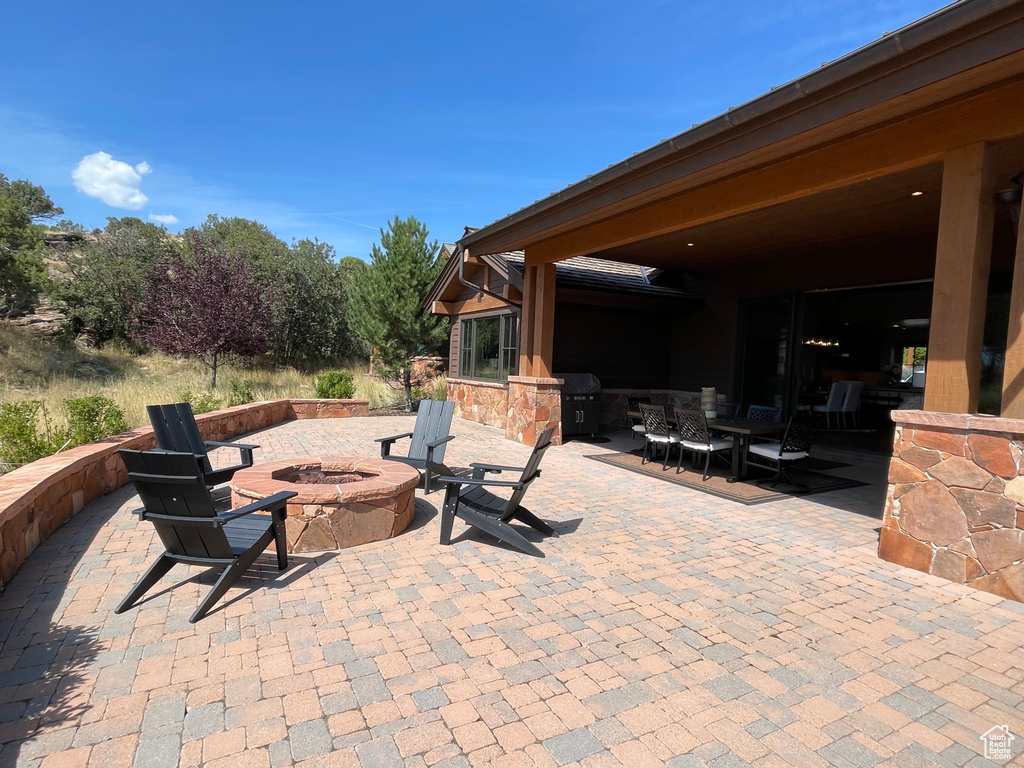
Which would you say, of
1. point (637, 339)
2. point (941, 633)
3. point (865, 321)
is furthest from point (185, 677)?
point (865, 321)

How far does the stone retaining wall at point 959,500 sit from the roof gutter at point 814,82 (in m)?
2.22

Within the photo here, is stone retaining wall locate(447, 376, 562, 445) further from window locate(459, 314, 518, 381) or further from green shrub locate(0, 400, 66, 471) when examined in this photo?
green shrub locate(0, 400, 66, 471)

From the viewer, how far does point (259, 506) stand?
299 centimetres

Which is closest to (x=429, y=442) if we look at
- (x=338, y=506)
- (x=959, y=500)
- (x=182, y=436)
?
(x=338, y=506)

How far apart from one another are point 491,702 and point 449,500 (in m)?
1.94

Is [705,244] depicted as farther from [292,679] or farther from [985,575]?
[292,679]

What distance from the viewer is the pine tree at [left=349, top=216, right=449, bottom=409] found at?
518 inches

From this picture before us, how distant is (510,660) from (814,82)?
3.84m

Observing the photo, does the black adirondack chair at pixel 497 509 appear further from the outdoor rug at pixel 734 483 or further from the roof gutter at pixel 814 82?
the roof gutter at pixel 814 82

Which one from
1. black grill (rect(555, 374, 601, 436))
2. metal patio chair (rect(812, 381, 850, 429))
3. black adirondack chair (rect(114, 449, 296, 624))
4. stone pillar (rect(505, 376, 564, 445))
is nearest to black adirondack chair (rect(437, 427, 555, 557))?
black adirondack chair (rect(114, 449, 296, 624))

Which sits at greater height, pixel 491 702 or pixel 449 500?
pixel 449 500

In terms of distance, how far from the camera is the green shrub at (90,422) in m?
5.34

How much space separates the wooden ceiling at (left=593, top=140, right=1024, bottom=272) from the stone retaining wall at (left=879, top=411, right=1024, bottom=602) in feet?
7.78

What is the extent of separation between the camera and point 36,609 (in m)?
2.71
